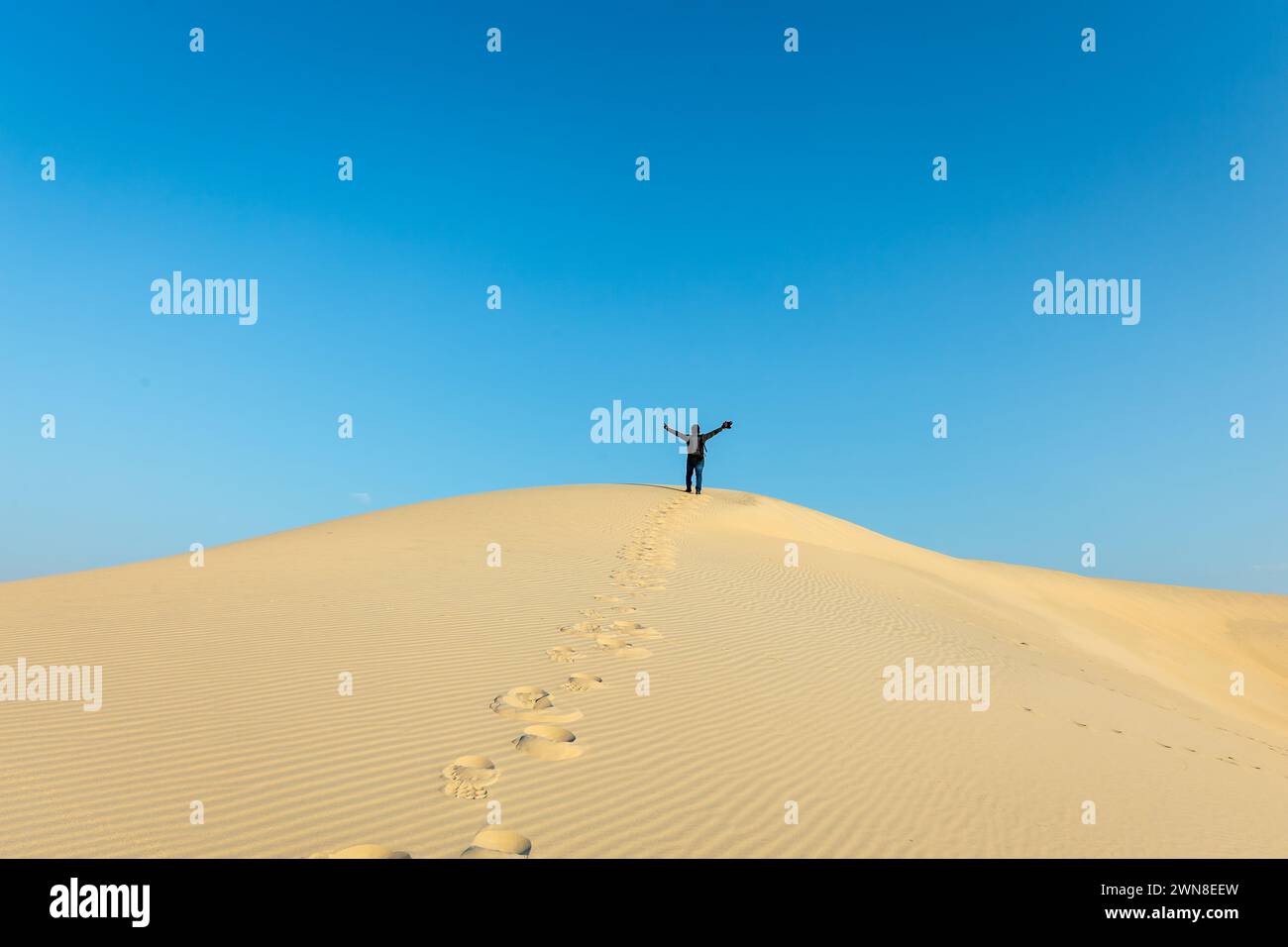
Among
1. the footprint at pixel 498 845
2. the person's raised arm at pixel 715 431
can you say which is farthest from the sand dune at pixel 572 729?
the person's raised arm at pixel 715 431

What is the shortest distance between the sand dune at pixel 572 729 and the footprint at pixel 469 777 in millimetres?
34

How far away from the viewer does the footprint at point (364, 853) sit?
3.61 m

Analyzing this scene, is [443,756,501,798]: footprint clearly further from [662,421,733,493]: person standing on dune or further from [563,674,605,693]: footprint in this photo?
[662,421,733,493]: person standing on dune

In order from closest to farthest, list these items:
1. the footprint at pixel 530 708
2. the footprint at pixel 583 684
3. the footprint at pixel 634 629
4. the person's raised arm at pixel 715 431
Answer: the footprint at pixel 530 708 < the footprint at pixel 583 684 < the footprint at pixel 634 629 < the person's raised arm at pixel 715 431

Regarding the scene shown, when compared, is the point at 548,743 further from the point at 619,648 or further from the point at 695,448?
the point at 695,448

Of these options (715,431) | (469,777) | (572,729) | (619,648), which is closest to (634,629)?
(619,648)

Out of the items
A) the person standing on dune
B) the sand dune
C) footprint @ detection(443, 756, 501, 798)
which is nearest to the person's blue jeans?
the person standing on dune

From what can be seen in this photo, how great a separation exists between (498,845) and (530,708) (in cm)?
233

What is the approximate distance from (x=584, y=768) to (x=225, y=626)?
19.4ft

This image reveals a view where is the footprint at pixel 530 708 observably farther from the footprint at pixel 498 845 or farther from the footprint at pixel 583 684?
the footprint at pixel 498 845

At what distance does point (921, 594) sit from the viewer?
16.0 m

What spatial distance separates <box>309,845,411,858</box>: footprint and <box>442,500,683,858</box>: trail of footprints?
14.7 inches
